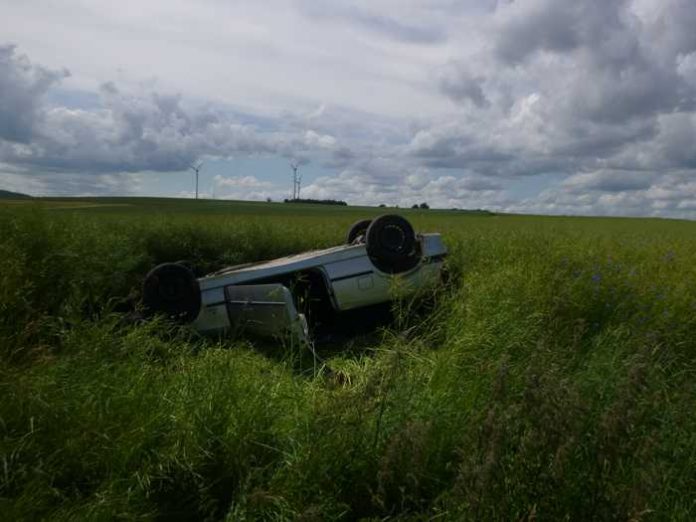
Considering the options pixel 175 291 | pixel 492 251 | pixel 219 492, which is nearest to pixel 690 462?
pixel 219 492

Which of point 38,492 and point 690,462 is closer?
point 38,492

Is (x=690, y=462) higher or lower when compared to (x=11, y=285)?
lower

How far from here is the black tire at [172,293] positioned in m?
6.76

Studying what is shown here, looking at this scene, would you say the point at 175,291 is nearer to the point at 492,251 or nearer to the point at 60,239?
the point at 60,239

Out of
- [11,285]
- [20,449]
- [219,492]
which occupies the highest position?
[11,285]

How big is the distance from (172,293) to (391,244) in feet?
8.29

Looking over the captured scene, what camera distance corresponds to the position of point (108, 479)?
3.54 m

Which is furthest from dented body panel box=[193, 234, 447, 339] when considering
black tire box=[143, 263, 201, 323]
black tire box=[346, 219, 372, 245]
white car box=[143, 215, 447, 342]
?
black tire box=[346, 219, 372, 245]

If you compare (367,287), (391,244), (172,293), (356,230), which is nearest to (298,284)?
(367,287)

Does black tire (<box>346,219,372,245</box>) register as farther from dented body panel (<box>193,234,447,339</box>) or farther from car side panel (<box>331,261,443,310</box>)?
car side panel (<box>331,261,443,310</box>)

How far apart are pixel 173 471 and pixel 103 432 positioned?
47 centimetres

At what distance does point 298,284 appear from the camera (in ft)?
25.7

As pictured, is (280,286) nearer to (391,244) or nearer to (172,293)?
(172,293)

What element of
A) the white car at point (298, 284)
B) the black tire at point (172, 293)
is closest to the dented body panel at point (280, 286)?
the white car at point (298, 284)
